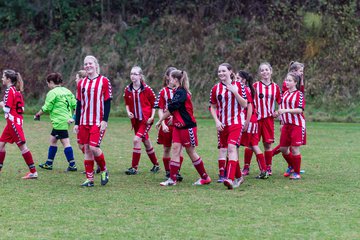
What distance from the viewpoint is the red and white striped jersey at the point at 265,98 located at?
11375mm

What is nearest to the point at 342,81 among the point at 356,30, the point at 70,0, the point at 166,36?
the point at 356,30

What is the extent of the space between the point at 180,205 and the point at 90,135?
6.71ft

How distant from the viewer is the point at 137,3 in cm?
2970

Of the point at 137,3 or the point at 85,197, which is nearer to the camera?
the point at 85,197

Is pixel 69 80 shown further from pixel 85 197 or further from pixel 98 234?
pixel 98 234

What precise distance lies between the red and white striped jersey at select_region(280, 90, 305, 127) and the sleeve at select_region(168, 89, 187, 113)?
177 cm

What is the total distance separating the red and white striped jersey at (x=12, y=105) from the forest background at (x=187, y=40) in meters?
13.3

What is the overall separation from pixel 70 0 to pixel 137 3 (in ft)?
8.89

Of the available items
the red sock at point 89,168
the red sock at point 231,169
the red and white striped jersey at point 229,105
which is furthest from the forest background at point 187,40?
the red sock at point 231,169

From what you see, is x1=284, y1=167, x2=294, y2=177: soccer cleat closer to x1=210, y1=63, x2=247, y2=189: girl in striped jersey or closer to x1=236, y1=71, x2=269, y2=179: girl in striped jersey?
x1=236, y1=71, x2=269, y2=179: girl in striped jersey

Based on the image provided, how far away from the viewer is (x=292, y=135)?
11.0m

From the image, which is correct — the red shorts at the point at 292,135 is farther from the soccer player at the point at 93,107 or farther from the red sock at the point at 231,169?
the soccer player at the point at 93,107

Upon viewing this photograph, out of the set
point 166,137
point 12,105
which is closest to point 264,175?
point 166,137

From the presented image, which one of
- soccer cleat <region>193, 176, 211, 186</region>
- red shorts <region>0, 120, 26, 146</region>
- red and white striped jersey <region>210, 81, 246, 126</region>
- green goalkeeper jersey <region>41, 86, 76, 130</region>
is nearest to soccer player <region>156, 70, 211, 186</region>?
soccer cleat <region>193, 176, 211, 186</region>
